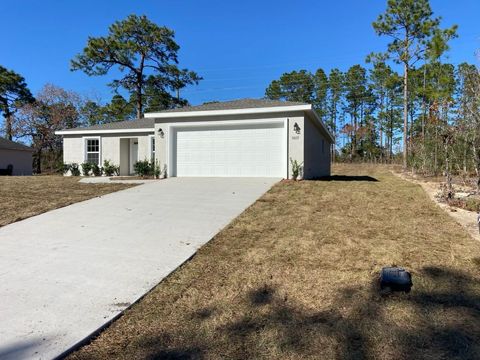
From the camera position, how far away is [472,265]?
4.40 metres

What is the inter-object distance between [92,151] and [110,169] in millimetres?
2093

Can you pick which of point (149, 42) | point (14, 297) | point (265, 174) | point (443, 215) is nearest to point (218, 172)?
point (265, 174)

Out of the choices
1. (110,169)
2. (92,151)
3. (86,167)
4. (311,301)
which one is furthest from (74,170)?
(311,301)

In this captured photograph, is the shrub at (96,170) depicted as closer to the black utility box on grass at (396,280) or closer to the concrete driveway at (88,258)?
the concrete driveway at (88,258)

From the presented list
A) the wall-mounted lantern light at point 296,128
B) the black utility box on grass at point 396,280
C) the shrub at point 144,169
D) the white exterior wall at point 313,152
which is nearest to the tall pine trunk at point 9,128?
the shrub at point 144,169

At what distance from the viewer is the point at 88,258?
4898mm

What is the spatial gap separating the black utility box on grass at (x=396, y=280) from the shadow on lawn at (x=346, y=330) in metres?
0.10

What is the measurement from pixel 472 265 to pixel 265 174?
9382 mm

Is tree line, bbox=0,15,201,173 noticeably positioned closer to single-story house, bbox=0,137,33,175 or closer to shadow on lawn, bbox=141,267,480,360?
single-story house, bbox=0,137,33,175

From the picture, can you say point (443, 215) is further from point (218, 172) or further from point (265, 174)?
point (218, 172)

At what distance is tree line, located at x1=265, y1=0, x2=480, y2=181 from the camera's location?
15.7 m

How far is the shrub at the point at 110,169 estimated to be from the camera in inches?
727

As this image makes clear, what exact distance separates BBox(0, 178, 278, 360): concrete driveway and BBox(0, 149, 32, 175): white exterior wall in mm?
21269

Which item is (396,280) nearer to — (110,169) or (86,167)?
(110,169)
